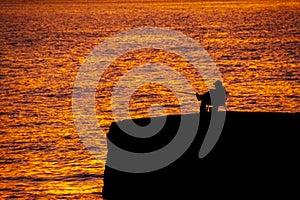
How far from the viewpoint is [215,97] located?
28484 millimetres

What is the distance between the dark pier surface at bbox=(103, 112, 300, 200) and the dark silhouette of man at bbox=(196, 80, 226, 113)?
4.35ft

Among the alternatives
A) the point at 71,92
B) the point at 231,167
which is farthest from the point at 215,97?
the point at 71,92

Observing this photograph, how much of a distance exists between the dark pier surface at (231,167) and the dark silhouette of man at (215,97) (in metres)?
1.33

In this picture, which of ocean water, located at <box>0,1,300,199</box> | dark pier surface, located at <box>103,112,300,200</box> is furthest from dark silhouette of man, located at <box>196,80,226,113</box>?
ocean water, located at <box>0,1,300,199</box>

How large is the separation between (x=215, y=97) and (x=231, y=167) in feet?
10.3

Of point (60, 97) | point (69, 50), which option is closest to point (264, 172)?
point (60, 97)

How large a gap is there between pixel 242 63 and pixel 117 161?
69.2 meters

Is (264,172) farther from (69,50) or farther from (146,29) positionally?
(146,29)

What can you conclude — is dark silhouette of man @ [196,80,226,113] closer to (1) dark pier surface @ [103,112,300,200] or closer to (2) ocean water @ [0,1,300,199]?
(1) dark pier surface @ [103,112,300,200]

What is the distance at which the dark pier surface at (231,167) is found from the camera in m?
26.7

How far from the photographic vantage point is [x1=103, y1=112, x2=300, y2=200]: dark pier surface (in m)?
26.7

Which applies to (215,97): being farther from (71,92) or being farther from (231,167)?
(71,92)

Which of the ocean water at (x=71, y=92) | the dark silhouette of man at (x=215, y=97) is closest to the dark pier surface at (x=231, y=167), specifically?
the dark silhouette of man at (x=215, y=97)

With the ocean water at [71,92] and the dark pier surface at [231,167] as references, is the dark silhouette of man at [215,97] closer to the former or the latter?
the dark pier surface at [231,167]
